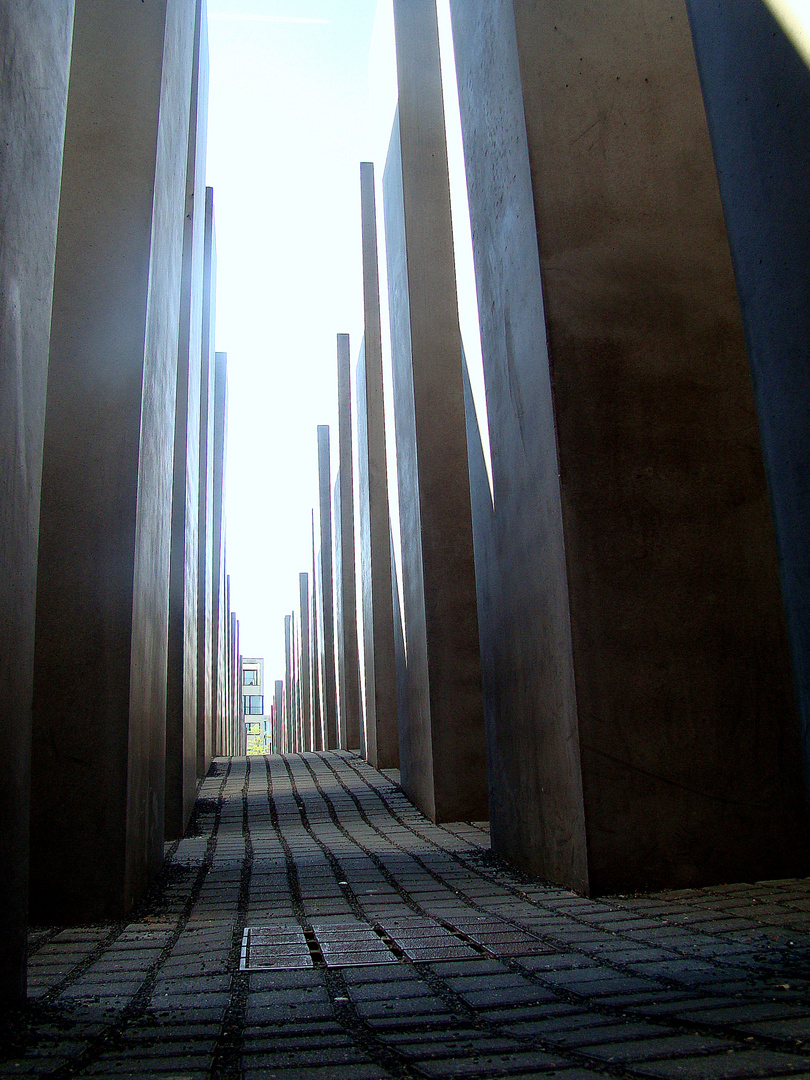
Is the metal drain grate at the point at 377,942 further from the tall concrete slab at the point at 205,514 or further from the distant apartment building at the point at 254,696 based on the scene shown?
the distant apartment building at the point at 254,696

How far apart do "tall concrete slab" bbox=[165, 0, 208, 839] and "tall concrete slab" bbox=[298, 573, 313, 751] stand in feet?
65.7

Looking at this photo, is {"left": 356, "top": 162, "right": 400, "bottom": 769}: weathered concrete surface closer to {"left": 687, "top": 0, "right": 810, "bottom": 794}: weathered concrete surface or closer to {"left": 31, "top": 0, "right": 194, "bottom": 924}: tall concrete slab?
{"left": 31, "top": 0, "right": 194, "bottom": 924}: tall concrete slab

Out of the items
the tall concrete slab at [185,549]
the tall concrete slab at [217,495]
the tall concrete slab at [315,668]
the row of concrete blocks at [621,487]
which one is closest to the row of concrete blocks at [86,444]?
the tall concrete slab at [185,549]

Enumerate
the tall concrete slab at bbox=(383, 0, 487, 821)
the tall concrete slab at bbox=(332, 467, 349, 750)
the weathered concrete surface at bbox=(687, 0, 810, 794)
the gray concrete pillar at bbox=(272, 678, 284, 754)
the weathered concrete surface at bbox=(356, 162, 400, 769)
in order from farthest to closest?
1. the gray concrete pillar at bbox=(272, 678, 284, 754)
2. the tall concrete slab at bbox=(332, 467, 349, 750)
3. the weathered concrete surface at bbox=(356, 162, 400, 769)
4. the tall concrete slab at bbox=(383, 0, 487, 821)
5. the weathered concrete surface at bbox=(687, 0, 810, 794)

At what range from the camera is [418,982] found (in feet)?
9.19

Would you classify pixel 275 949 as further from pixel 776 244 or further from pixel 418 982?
pixel 776 244

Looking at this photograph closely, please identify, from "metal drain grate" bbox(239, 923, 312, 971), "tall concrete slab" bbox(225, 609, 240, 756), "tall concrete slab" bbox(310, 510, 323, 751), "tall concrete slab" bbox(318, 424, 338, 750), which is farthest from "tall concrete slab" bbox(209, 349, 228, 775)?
"tall concrete slab" bbox(225, 609, 240, 756)

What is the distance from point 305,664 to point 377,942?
28040 mm

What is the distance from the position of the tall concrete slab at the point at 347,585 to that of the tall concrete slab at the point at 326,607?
8.95 feet

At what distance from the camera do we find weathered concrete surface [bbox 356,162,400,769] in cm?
1169

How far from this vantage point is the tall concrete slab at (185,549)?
283 inches

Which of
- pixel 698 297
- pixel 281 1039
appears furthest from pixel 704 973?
pixel 698 297

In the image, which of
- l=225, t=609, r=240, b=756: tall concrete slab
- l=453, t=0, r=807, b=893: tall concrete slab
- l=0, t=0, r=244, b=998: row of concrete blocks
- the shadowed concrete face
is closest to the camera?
l=0, t=0, r=244, b=998: row of concrete blocks

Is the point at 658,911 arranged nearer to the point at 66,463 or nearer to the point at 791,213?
the point at 791,213
